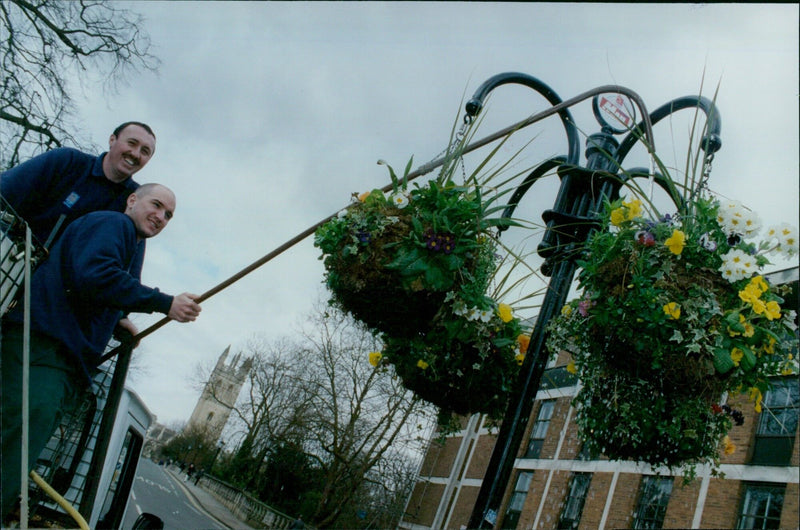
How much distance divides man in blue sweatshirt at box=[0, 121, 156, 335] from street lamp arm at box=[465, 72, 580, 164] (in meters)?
1.35

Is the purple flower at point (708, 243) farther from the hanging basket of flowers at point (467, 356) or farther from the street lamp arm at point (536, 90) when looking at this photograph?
the street lamp arm at point (536, 90)

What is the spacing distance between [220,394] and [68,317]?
13.7m

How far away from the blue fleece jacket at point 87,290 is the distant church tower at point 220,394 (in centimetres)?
851

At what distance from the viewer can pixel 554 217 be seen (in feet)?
8.79

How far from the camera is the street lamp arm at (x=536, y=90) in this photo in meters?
2.62

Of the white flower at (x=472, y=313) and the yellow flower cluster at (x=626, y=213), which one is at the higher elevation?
the yellow flower cluster at (x=626, y=213)

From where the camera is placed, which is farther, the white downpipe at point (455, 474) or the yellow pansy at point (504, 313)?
the white downpipe at point (455, 474)

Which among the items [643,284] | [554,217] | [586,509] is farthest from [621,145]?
[586,509]

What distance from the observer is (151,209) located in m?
2.11

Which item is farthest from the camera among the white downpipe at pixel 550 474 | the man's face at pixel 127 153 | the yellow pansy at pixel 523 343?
the white downpipe at pixel 550 474

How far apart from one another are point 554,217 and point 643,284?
0.81 meters


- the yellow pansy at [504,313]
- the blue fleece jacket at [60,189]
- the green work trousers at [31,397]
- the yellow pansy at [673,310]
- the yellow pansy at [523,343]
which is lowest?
the green work trousers at [31,397]

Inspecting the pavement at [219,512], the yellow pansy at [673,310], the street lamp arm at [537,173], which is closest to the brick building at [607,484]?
the pavement at [219,512]

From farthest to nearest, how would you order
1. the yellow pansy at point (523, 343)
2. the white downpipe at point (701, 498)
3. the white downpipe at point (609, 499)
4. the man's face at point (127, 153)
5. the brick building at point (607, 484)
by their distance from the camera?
the white downpipe at point (609, 499) < the white downpipe at point (701, 498) < the brick building at point (607, 484) < the yellow pansy at point (523, 343) < the man's face at point (127, 153)
